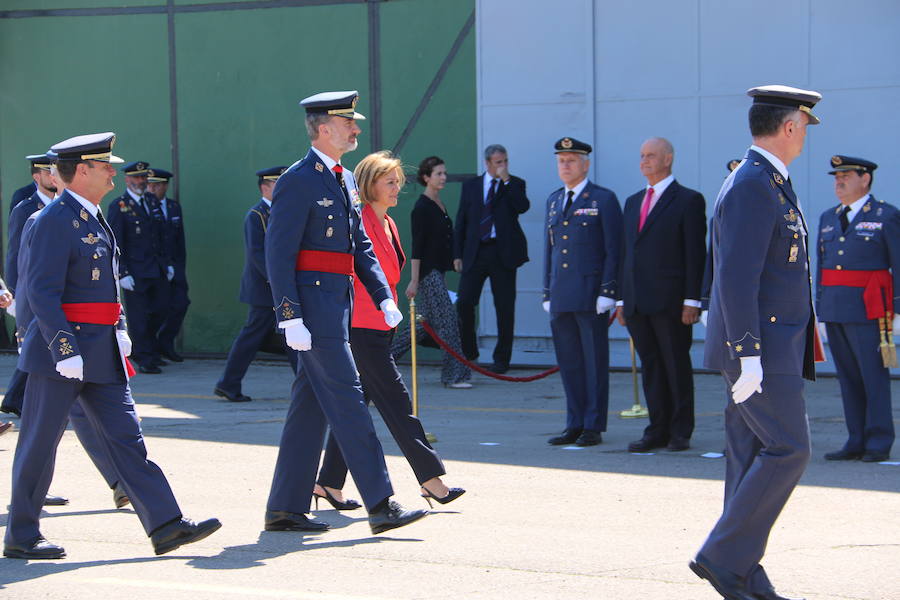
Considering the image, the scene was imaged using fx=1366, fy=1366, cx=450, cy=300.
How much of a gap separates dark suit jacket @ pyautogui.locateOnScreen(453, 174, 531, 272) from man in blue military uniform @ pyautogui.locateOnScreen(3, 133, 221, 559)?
23.1 feet

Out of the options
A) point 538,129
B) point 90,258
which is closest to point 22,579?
point 90,258

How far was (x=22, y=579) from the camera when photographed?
5.49 m

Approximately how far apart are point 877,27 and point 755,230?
7762 millimetres

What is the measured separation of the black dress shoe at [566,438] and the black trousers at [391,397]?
235cm

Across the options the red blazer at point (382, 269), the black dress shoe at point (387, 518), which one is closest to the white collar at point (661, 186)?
the red blazer at point (382, 269)

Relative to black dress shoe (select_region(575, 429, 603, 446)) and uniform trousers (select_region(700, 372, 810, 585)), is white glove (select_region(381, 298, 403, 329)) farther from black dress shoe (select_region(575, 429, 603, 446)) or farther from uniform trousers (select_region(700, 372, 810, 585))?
black dress shoe (select_region(575, 429, 603, 446))

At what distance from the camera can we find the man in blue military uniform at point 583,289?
8930mm

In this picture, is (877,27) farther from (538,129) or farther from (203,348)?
(203,348)

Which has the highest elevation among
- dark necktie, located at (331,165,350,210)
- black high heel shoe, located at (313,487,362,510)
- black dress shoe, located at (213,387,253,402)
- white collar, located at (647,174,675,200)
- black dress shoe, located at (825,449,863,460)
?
dark necktie, located at (331,165,350,210)

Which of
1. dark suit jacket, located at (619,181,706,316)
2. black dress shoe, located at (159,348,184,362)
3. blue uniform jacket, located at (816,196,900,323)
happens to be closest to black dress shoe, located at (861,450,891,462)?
blue uniform jacket, located at (816,196,900,323)

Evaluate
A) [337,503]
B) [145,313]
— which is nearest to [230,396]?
[145,313]

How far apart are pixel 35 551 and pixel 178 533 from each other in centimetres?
65

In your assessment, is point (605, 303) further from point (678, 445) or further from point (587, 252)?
point (678, 445)

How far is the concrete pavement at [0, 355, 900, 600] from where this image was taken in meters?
5.27
